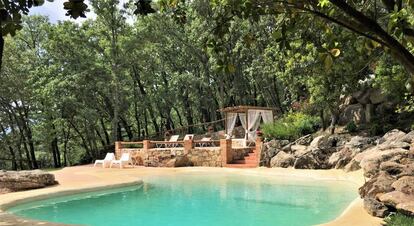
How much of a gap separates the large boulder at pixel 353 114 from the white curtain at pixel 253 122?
4.23 metres

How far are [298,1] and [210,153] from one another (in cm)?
1723

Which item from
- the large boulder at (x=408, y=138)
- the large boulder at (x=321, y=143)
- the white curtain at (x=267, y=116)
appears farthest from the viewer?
the white curtain at (x=267, y=116)

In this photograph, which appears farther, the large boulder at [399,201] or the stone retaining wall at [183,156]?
the stone retaining wall at [183,156]

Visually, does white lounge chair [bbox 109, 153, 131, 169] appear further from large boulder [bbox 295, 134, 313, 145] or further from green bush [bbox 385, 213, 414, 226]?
green bush [bbox 385, 213, 414, 226]

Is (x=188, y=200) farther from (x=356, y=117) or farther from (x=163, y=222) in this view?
(x=356, y=117)

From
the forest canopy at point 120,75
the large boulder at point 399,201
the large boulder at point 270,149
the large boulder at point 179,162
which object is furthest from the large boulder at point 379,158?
the large boulder at point 179,162

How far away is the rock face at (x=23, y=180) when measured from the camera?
38.7 feet

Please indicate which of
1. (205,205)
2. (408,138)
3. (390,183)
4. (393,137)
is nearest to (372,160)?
(408,138)

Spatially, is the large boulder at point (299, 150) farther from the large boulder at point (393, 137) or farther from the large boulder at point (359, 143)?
the large boulder at point (393, 137)

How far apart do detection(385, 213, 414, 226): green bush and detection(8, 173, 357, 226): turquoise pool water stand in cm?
200

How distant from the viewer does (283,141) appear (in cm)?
1841

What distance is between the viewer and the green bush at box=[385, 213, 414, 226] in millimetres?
5670

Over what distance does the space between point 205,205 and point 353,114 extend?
12.2 metres

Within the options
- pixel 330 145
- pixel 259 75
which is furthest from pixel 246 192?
Result: pixel 259 75
